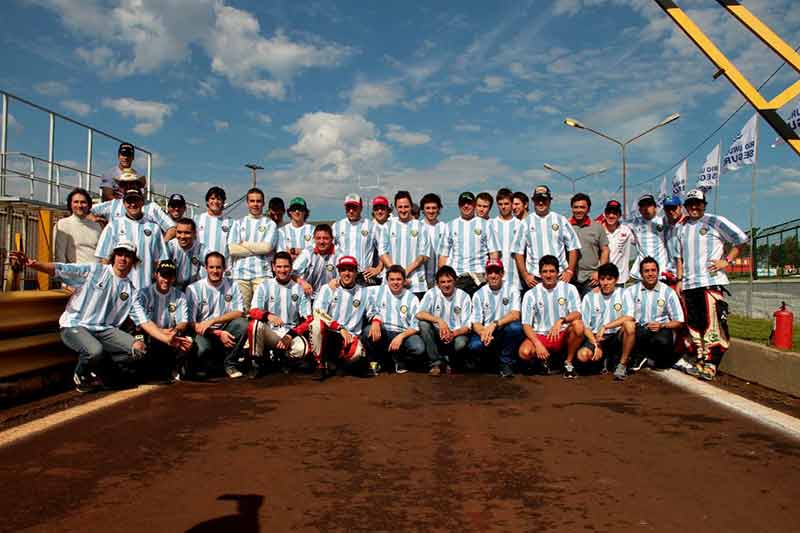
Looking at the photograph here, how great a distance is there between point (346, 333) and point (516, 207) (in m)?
3.04

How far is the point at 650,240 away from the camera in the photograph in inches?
334

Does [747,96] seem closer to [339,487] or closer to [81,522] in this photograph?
[339,487]

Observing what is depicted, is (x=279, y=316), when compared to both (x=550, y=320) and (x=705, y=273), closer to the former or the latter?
(x=550, y=320)

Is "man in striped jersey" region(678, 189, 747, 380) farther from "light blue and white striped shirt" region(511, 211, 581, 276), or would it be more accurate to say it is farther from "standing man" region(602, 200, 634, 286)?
"light blue and white striped shirt" region(511, 211, 581, 276)

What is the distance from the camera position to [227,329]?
7.10 metres

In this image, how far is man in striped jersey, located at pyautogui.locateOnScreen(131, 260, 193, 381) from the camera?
654cm

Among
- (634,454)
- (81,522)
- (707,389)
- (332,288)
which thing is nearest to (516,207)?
(332,288)

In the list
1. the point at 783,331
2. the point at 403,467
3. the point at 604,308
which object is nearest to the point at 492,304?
the point at 604,308

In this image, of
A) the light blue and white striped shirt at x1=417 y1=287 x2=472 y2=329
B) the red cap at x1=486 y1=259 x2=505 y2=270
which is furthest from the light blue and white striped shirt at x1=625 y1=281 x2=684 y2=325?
the light blue and white striped shirt at x1=417 y1=287 x2=472 y2=329

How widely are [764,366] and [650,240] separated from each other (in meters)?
2.57

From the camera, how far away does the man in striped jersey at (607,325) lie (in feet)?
23.1

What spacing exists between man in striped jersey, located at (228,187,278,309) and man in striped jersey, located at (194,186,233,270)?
0.08 meters

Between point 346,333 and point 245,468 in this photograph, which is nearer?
point 245,468

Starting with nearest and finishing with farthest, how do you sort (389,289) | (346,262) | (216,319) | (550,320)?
(216,319)
(346,262)
(550,320)
(389,289)
